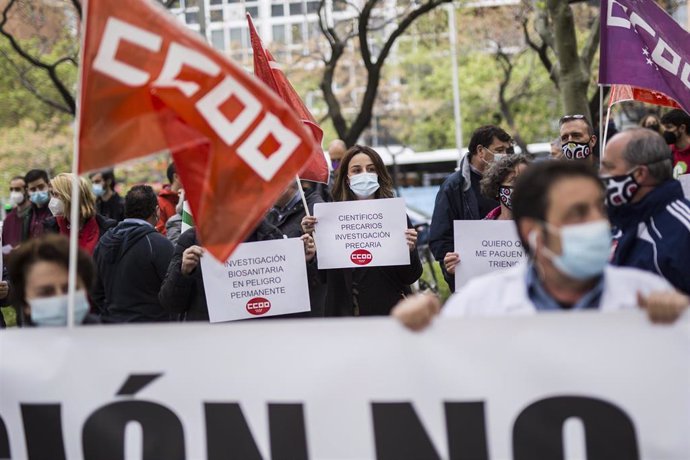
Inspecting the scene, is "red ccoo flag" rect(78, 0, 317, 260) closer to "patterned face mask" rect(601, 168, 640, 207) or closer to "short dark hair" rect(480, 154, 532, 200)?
"patterned face mask" rect(601, 168, 640, 207)

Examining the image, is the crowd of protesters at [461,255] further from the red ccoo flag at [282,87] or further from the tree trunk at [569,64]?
the tree trunk at [569,64]

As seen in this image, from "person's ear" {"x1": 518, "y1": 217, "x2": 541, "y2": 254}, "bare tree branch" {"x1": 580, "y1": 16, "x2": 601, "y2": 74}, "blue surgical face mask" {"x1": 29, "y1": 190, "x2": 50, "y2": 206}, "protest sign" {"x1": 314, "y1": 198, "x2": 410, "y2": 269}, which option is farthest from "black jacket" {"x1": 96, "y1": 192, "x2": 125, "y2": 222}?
"bare tree branch" {"x1": 580, "y1": 16, "x2": 601, "y2": 74}

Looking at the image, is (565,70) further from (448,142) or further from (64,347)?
(448,142)

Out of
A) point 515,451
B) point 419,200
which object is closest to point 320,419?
point 515,451

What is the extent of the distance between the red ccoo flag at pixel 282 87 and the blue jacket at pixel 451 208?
2.51 feet

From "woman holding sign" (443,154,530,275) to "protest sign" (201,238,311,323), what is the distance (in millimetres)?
873

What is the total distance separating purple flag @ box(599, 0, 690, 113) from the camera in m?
5.63

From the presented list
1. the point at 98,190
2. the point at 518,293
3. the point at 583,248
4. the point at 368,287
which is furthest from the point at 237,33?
the point at 583,248

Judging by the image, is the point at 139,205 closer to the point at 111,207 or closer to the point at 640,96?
the point at 640,96

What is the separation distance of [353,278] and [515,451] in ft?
9.96

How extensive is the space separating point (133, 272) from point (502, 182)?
2.23m

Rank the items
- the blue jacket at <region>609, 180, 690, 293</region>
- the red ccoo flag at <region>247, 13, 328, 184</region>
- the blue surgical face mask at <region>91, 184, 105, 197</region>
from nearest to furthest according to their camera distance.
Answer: the blue jacket at <region>609, 180, 690, 293</region> < the red ccoo flag at <region>247, 13, 328, 184</region> < the blue surgical face mask at <region>91, 184, 105, 197</region>

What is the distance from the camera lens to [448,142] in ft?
165

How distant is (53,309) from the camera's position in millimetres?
3525
